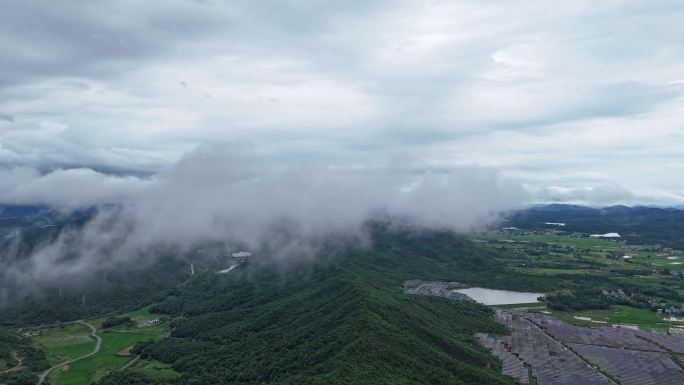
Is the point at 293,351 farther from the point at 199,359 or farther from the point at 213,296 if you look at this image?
the point at 213,296

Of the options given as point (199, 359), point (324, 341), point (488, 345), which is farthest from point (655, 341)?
point (199, 359)

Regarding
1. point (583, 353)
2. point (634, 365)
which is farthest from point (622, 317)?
point (634, 365)

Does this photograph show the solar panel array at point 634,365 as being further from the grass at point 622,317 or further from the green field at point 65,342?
the green field at point 65,342

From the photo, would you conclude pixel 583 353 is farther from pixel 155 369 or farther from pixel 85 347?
pixel 85 347

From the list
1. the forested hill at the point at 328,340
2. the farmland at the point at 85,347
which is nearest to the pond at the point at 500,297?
the forested hill at the point at 328,340

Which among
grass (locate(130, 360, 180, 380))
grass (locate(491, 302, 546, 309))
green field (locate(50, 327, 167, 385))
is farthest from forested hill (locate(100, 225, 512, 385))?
grass (locate(491, 302, 546, 309))

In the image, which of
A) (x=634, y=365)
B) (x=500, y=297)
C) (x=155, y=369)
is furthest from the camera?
(x=500, y=297)

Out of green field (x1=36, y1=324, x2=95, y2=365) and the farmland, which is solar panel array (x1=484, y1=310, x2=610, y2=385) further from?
green field (x1=36, y1=324, x2=95, y2=365)

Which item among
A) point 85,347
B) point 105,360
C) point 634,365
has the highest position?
point 634,365
